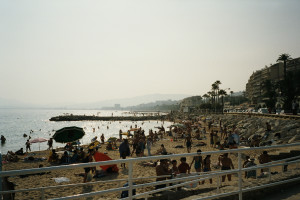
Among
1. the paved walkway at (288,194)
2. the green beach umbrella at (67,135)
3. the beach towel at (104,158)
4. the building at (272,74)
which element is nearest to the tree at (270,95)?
the building at (272,74)

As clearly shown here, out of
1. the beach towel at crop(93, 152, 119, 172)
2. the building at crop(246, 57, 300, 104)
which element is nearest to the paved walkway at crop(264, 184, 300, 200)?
the beach towel at crop(93, 152, 119, 172)

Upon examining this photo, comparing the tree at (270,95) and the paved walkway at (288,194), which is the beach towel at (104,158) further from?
the tree at (270,95)

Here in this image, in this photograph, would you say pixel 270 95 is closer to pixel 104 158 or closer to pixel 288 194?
pixel 104 158

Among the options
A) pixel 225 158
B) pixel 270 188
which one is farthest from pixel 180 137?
pixel 270 188

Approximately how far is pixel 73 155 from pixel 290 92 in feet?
88.7

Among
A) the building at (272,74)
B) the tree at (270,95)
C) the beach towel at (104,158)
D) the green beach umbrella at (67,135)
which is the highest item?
the building at (272,74)

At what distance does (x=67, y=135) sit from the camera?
51.5 ft

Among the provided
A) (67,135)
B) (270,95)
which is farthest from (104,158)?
(270,95)

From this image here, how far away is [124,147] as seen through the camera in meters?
11.4

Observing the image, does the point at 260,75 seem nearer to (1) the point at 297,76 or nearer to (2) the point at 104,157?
(1) the point at 297,76

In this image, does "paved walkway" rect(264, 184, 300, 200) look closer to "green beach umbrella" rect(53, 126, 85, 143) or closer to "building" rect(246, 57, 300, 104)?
"green beach umbrella" rect(53, 126, 85, 143)

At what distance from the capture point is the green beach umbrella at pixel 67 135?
15.5 meters

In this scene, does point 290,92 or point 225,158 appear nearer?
point 225,158

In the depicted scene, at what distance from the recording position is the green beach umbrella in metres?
15.5
